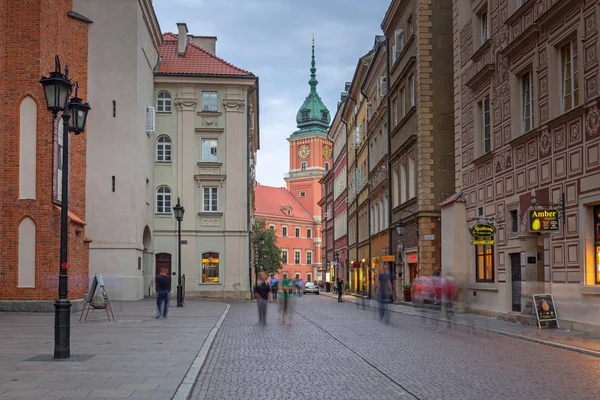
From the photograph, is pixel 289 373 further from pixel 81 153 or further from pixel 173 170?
pixel 173 170

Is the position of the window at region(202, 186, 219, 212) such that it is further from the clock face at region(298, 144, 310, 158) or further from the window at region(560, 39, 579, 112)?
the clock face at region(298, 144, 310, 158)

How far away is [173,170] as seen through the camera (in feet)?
161

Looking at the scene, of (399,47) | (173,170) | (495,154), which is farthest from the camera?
(173,170)

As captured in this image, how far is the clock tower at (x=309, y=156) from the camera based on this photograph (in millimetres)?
138000

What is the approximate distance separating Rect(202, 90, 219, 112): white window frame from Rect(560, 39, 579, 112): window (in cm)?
3195

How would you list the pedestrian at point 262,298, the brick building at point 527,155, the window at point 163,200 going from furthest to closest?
1. the window at point 163,200
2. the pedestrian at point 262,298
3. the brick building at point 527,155

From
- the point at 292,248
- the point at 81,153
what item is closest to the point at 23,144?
A: the point at 81,153

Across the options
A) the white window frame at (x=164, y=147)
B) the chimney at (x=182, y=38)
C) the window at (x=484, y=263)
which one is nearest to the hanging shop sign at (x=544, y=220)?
the window at (x=484, y=263)

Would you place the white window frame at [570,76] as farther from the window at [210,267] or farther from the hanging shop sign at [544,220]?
the window at [210,267]

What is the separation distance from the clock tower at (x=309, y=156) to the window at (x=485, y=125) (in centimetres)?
10747

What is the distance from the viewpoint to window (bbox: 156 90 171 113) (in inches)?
1945

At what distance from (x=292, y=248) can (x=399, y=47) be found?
88.1m

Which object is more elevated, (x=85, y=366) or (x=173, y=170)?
(x=173, y=170)

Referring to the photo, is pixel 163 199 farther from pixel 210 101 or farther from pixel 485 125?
pixel 485 125
